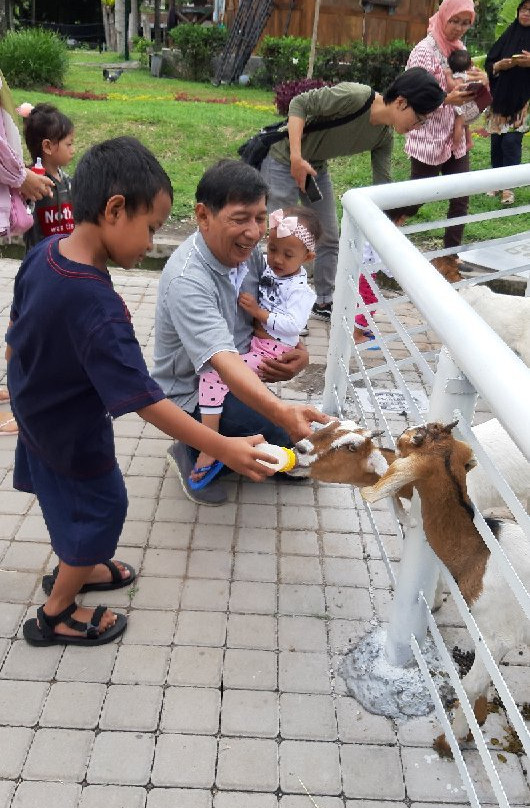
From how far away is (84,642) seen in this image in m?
2.54

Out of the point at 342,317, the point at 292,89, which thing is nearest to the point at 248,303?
the point at 342,317

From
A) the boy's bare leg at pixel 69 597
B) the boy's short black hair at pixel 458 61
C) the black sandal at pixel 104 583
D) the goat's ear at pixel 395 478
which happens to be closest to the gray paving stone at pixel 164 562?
the black sandal at pixel 104 583

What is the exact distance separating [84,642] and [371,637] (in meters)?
1.01

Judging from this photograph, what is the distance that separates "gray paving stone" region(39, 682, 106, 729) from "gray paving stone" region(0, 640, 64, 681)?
8 centimetres

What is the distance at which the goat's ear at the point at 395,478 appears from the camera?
1.79 m

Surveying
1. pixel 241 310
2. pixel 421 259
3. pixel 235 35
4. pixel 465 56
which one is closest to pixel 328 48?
pixel 235 35

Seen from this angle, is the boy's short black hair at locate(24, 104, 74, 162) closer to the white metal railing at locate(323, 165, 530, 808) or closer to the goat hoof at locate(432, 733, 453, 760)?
the white metal railing at locate(323, 165, 530, 808)

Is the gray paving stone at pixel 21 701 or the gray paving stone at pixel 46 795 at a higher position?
the gray paving stone at pixel 21 701

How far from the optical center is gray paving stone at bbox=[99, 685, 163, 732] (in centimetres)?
228

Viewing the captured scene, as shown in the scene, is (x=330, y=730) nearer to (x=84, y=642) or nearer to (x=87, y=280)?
(x=84, y=642)

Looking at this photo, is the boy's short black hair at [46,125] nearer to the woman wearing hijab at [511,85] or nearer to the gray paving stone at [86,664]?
the gray paving stone at [86,664]

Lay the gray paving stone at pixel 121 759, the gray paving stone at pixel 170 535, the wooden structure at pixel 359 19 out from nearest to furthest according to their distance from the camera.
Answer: the gray paving stone at pixel 121 759 → the gray paving stone at pixel 170 535 → the wooden structure at pixel 359 19

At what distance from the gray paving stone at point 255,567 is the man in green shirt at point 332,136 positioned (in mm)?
2588

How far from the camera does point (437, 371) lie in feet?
6.45
